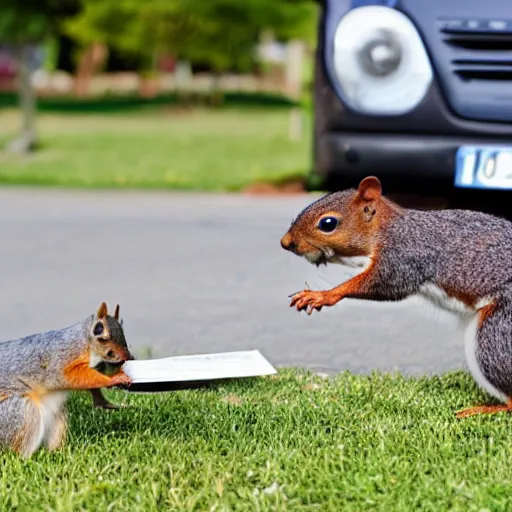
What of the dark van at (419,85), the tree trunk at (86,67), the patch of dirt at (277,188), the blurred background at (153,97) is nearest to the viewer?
the dark van at (419,85)

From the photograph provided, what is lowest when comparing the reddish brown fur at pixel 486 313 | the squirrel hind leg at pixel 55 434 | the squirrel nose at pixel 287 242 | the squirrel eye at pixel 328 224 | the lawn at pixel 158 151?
the lawn at pixel 158 151

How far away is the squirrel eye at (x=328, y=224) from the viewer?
317 centimetres

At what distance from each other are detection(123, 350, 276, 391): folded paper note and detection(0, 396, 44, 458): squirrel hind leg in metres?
0.32

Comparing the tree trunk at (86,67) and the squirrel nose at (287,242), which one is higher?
the squirrel nose at (287,242)

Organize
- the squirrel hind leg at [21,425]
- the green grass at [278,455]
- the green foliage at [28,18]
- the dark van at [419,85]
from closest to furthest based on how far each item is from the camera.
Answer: the green grass at [278,455], the squirrel hind leg at [21,425], the dark van at [419,85], the green foliage at [28,18]

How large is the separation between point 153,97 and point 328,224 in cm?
3026

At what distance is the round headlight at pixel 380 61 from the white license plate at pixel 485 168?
346 mm

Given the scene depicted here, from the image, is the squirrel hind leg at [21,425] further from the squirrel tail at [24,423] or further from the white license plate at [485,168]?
the white license plate at [485,168]

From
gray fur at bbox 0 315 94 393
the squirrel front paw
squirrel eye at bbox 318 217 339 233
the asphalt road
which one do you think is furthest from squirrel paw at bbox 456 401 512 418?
gray fur at bbox 0 315 94 393

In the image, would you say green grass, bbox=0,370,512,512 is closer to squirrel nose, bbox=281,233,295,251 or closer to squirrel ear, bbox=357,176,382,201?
squirrel nose, bbox=281,233,295,251

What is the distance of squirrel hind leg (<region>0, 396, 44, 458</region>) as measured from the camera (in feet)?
9.66

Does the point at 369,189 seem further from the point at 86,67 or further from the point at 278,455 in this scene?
the point at 86,67

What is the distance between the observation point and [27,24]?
13961mm

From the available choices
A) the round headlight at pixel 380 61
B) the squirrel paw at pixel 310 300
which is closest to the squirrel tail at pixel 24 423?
the squirrel paw at pixel 310 300
